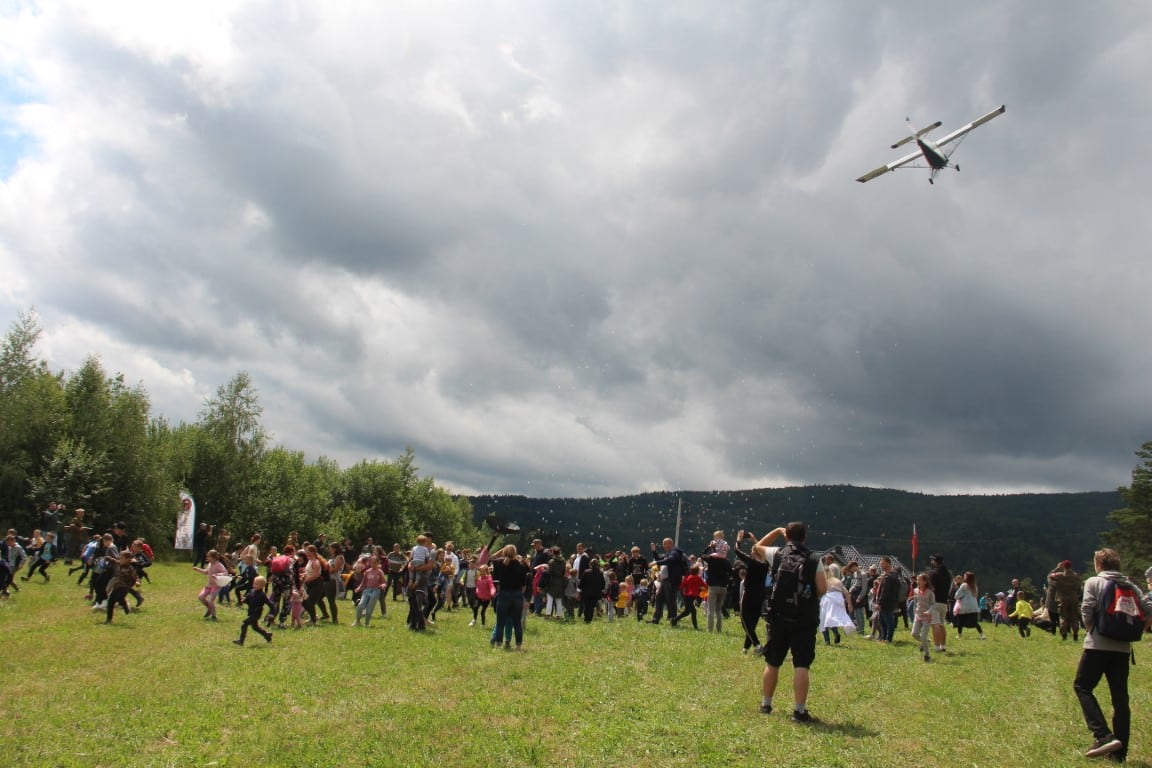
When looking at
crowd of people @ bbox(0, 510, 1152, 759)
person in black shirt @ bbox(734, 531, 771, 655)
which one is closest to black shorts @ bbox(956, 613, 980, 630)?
crowd of people @ bbox(0, 510, 1152, 759)

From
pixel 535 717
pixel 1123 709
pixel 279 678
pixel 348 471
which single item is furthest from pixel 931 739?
pixel 348 471

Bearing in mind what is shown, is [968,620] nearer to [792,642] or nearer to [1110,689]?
[1110,689]

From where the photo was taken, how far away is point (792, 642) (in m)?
7.90

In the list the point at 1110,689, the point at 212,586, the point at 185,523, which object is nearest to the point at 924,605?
the point at 1110,689

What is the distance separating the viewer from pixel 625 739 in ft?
24.5

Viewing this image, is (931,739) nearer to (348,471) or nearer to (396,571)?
(396,571)

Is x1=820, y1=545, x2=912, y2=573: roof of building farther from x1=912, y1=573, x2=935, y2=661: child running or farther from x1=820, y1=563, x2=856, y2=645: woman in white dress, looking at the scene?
x1=820, y1=563, x2=856, y2=645: woman in white dress

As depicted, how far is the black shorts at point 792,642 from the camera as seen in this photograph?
778 cm

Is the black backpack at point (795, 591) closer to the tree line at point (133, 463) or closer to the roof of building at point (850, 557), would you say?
the roof of building at point (850, 557)

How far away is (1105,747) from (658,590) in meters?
13.4

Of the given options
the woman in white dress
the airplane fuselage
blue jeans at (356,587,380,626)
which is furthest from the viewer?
the airplane fuselage

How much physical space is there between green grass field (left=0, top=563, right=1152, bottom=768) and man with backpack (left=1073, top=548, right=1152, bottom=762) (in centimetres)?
34

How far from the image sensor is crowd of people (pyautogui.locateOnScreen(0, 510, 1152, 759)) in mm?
7859

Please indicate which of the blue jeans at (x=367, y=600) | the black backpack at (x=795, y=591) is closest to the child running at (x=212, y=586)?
the blue jeans at (x=367, y=600)
